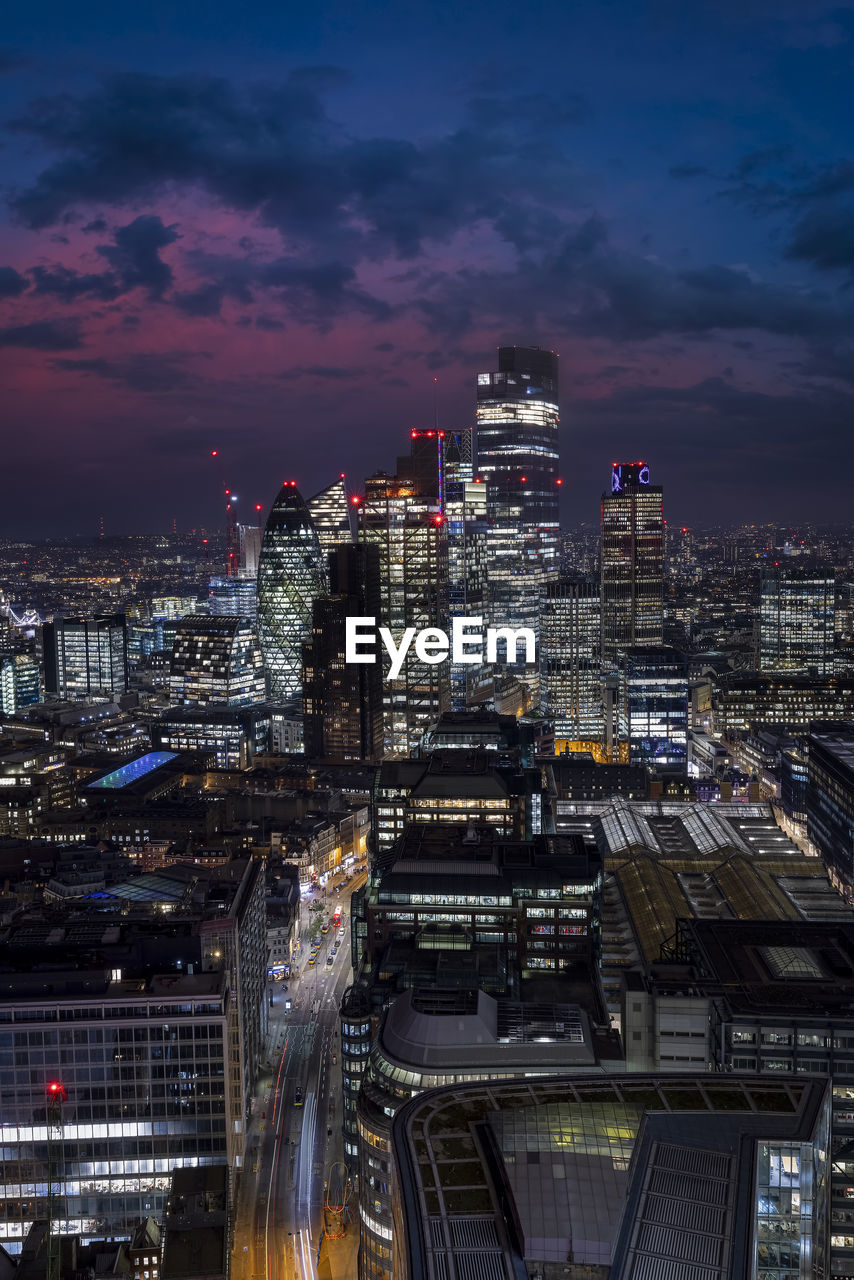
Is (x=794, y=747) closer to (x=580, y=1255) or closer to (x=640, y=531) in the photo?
(x=640, y=531)

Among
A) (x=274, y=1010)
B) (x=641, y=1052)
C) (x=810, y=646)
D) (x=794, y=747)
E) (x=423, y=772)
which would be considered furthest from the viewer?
(x=810, y=646)

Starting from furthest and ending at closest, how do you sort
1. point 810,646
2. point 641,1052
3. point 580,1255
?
Answer: point 810,646 < point 641,1052 < point 580,1255

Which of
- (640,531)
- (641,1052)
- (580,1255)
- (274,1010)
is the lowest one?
(274,1010)

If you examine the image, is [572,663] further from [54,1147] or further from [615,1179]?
[615,1179]

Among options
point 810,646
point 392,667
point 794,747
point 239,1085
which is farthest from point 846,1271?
point 810,646

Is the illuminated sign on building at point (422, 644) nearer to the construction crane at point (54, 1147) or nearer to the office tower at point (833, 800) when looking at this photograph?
the office tower at point (833, 800)

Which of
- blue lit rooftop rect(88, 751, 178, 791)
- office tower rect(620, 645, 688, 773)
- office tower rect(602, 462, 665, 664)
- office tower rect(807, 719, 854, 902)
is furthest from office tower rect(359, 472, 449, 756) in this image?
office tower rect(807, 719, 854, 902)

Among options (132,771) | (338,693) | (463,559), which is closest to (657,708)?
(338,693)

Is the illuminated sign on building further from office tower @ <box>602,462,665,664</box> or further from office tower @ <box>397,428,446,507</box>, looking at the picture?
office tower @ <box>602,462,665,664</box>
